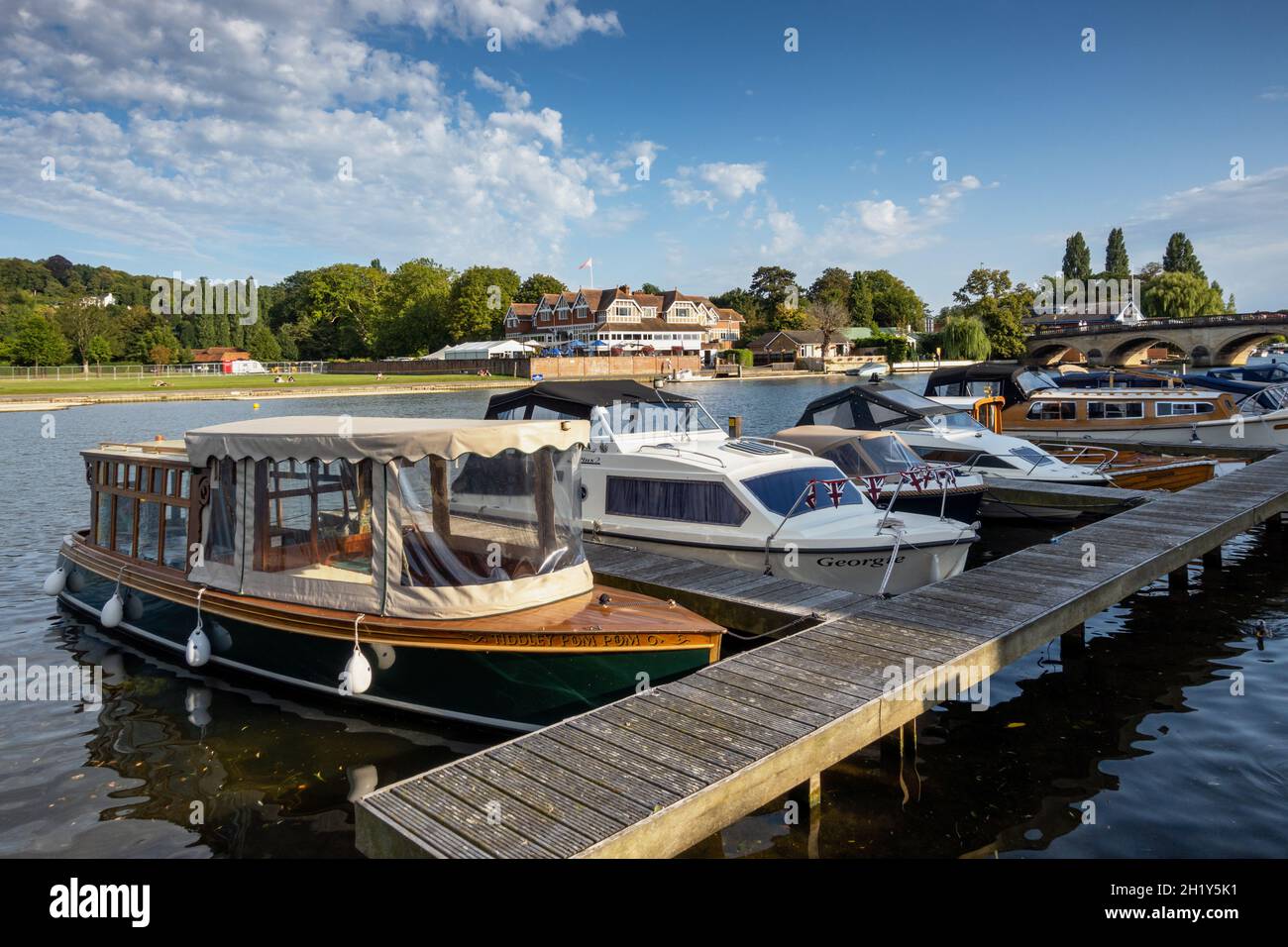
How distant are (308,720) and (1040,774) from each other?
822 centimetres

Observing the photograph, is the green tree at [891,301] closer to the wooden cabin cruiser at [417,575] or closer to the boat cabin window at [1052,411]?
the boat cabin window at [1052,411]

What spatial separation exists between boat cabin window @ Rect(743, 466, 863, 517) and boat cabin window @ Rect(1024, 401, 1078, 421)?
17718 mm

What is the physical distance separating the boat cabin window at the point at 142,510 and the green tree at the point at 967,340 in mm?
99704

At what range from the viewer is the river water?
7.64 metres

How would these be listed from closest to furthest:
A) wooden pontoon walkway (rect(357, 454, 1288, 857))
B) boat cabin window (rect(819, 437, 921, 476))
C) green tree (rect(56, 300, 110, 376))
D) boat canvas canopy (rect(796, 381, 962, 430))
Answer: wooden pontoon walkway (rect(357, 454, 1288, 857)) → boat cabin window (rect(819, 437, 921, 476)) → boat canvas canopy (rect(796, 381, 962, 430)) → green tree (rect(56, 300, 110, 376))

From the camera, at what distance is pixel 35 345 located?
313ft

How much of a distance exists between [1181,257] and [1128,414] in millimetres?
152123

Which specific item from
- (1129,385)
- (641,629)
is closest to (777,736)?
(641,629)

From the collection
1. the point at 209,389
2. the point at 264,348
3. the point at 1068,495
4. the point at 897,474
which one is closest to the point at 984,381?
the point at 1068,495

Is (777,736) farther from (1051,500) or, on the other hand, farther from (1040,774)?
(1051,500)

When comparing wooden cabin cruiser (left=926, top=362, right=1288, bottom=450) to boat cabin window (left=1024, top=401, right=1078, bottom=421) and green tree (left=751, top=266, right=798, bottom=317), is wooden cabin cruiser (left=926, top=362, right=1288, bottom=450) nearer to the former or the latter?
boat cabin window (left=1024, top=401, right=1078, bottom=421)

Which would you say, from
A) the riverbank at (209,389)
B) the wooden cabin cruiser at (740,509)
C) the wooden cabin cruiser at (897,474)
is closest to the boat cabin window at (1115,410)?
the wooden cabin cruiser at (897,474)

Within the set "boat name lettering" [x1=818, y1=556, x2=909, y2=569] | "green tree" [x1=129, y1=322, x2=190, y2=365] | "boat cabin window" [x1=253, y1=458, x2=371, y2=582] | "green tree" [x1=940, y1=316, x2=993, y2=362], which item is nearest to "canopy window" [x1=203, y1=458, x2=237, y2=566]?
"boat cabin window" [x1=253, y1=458, x2=371, y2=582]
